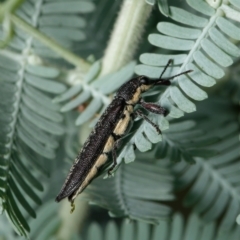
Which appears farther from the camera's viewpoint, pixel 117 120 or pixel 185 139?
pixel 185 139

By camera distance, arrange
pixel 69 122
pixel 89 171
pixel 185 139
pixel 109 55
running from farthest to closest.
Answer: pixel 69 122 < pixel 109 55 < pixel 185 139 < pixel 89 171

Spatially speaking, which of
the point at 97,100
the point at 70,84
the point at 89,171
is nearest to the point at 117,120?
the point at 89,171

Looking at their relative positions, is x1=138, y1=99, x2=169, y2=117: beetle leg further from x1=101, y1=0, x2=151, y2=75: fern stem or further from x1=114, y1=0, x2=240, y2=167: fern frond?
x1=101, y1=0, x2=151, y2=75: fern stem

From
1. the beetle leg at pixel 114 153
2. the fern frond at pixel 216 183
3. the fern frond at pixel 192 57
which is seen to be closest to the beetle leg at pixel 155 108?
the fern frond at pixel 192 57

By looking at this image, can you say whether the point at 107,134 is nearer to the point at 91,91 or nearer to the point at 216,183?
the point at 91,91

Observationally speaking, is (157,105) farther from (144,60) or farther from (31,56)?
(31,56)

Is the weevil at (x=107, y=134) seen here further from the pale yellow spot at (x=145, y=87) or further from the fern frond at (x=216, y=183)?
the fern frond at (x=216, y=183)

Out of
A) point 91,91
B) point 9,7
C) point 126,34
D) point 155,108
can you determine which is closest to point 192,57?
point 155,108
